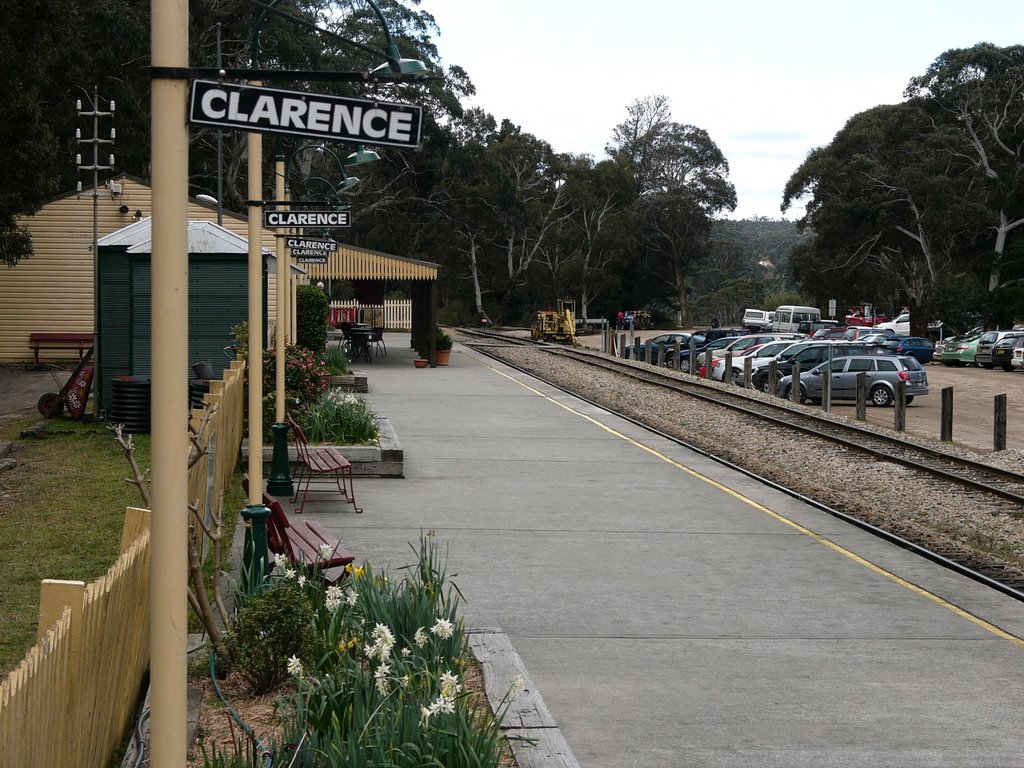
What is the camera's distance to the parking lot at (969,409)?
27156mm

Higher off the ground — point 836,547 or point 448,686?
point 448,686

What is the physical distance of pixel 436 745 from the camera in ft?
16.8

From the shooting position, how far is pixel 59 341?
3772 cm

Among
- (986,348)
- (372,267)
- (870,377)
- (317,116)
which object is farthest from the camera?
(986,348)

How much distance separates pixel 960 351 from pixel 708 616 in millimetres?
48016

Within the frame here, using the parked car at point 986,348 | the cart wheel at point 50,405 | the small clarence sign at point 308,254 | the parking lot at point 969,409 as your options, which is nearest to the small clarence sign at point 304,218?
the small clarence sign at point 308,254

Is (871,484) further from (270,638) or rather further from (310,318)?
(310,318)

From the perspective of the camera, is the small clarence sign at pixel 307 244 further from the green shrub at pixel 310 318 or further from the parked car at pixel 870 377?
the parked car at pixel 870 377

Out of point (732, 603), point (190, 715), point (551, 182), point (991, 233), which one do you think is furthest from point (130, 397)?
point (551, 182)

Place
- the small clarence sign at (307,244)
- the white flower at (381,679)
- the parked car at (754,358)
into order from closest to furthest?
1. the white flower at (381,679)
2. the small clarence sign at (307,244)
3. the parked car at (754,358)

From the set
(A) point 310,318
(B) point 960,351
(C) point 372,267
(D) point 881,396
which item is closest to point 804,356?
(D) point 881,396

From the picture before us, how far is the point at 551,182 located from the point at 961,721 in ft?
278

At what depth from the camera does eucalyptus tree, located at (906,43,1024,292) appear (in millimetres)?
70688

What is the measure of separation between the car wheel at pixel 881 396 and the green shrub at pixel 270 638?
1109 inches
